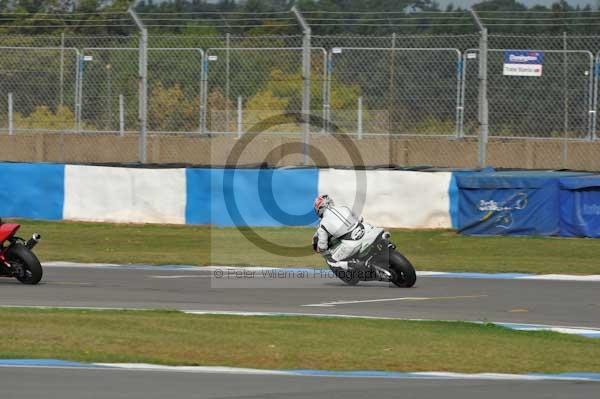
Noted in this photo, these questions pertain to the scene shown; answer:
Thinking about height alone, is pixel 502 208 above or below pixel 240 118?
below

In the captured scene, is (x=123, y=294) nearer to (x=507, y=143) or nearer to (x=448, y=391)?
(x=448, y=391)

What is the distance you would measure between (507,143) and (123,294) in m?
11.6

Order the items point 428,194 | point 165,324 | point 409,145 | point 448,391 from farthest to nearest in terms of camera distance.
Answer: point 409,145, point 428,194, point 165,324, point 448,391

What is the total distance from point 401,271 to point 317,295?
4.26 feet

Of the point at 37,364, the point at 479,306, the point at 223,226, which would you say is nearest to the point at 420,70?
the point at 223,226

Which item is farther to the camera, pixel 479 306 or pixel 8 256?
pixel 8 256

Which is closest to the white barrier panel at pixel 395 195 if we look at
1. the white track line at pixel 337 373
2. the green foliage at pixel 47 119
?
the green foliage at pixel 47 119

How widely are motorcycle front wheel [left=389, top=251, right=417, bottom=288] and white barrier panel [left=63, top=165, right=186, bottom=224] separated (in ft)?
25.8

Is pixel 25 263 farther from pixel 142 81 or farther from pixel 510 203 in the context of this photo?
pixel 510 203

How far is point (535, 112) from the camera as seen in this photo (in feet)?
76.2

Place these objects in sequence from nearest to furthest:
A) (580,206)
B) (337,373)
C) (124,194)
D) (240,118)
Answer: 1. (337,373)
2. (580,206)
3. (124,194)
4. (240,118)

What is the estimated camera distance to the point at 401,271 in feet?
50.8

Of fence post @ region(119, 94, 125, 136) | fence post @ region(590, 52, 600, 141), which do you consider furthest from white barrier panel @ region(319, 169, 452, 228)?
Answer: fence post @ region(119, 94, 125, 136)

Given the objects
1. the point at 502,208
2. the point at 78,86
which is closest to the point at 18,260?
the point at 502,208
